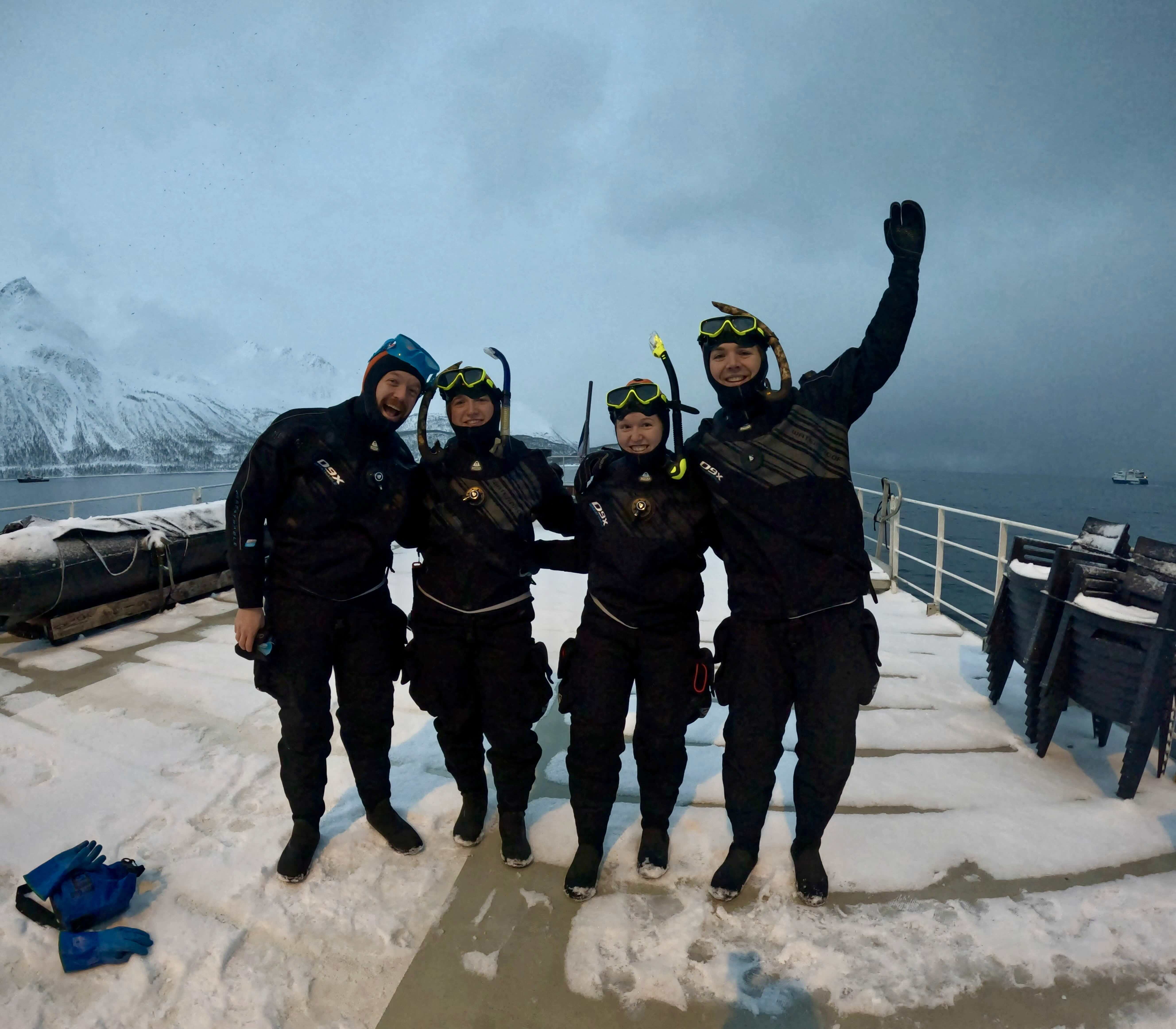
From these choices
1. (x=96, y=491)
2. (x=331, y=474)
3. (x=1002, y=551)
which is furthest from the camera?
(x=96, y=491)

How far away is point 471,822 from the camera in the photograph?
8.35 ft

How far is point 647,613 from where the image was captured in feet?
7.40

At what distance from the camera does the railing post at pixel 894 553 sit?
23.5ft

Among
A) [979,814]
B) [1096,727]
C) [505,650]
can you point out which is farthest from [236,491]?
[1096,727]

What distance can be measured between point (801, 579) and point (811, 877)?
1.12m

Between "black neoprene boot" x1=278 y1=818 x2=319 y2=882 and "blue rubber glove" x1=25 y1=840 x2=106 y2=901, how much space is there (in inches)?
24.4

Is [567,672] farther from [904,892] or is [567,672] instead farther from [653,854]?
[904,892]

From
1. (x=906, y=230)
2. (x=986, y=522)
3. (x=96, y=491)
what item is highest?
(x=906, y=230)

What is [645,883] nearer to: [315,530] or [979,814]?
[979,814]

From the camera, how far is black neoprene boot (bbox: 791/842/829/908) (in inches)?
85.1

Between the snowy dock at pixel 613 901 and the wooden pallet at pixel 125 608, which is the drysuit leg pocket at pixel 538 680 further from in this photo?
the wooden pallet at pixel 125 608

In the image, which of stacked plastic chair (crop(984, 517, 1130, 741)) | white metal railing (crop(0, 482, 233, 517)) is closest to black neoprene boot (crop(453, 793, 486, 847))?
stacked plastic chair (crop(984, 517, 1130, 741))

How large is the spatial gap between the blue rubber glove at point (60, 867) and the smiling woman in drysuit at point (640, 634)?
175 centimetres

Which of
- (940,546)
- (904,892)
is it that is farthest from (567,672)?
(940,546)
